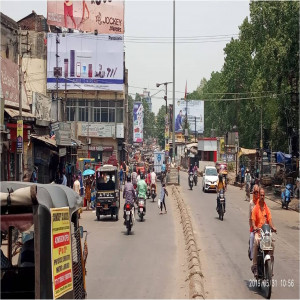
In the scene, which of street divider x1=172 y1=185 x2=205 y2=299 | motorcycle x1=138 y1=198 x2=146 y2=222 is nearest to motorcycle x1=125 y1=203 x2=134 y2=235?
street divider x1=172 y1=185 x2=205 y2=299

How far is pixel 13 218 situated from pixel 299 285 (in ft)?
21.8

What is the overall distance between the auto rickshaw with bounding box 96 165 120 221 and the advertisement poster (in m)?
14.8

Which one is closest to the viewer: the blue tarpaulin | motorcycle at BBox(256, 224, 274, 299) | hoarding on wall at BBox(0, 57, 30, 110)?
motorcycle at BBox(256, 224, 274, 299)

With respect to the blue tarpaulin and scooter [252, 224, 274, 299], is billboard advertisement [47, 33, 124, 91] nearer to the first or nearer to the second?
the blue tarpaulin

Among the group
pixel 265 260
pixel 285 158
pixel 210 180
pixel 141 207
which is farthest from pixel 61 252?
pixel 210 180

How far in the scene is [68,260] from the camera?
595 centimetres

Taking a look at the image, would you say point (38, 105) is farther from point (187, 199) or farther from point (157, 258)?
point (157, 258)

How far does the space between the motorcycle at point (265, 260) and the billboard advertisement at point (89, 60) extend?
44815 millimetres

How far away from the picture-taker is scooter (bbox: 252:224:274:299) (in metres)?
9.44

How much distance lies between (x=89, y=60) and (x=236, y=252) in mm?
41953

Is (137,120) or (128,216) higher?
(137,120)

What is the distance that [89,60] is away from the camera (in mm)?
53656
